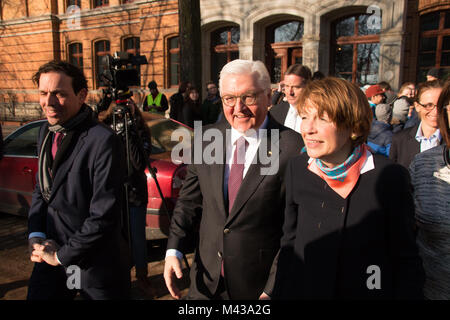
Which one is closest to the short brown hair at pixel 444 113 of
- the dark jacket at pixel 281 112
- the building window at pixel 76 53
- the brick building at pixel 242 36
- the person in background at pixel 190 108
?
the dark jacket at pixel 281 112

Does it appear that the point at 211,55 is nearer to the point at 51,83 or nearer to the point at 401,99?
the point at 401,99

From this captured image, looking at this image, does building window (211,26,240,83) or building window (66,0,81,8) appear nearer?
building window (211,26,240,83)

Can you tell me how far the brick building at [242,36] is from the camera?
36.7 ft

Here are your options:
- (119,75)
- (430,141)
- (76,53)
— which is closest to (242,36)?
(119,75)

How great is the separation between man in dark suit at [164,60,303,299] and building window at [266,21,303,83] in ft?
41.3

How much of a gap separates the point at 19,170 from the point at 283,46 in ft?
37.7

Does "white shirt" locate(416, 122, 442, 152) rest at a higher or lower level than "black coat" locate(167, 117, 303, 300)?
higher

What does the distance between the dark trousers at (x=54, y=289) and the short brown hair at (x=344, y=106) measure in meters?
1.75

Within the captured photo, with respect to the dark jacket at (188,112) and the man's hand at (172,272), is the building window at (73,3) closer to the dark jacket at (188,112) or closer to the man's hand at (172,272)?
the dark jacket at (188,112)

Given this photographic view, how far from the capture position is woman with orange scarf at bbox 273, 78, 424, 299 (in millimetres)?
1412

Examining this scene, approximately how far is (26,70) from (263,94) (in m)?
24.4

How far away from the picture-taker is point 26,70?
22.2 meters

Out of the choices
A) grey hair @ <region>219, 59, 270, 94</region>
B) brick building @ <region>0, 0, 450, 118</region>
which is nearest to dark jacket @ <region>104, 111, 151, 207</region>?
grey hair @ <region>219, 59, 270, 94</region>

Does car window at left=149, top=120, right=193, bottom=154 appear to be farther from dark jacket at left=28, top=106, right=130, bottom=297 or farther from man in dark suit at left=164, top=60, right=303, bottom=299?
man in dark suit at left=164, top=60, right=303, bottom=299
